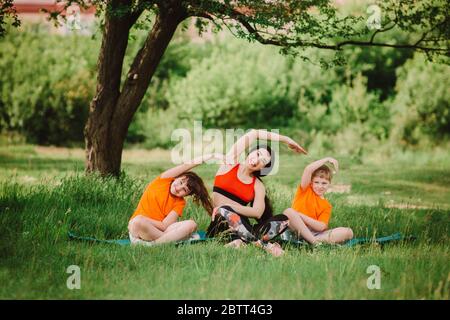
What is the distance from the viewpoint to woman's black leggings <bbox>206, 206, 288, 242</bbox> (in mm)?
6281

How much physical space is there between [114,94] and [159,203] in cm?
269

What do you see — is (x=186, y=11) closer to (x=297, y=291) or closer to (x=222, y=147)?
(x=297, y=291)

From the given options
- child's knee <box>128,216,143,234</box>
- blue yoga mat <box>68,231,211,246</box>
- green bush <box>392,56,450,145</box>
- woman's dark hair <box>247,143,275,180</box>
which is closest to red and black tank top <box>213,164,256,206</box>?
woman's dark hair <box>247,143,275,180</box>

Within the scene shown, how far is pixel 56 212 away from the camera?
700cm

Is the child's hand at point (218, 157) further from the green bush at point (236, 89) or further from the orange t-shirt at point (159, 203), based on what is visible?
the green bush at point (236, 89)

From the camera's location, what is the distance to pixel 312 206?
6660 millimetres

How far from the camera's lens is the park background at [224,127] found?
19.1 ft

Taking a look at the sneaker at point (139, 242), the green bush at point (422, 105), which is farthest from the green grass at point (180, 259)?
the green bush at point (422, 105)

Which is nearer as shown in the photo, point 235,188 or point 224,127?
point 235,188

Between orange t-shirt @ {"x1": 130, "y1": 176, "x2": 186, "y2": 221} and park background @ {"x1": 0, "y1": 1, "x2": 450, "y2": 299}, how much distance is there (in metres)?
0.57

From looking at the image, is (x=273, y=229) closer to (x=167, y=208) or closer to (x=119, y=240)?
(x=167, y=208)

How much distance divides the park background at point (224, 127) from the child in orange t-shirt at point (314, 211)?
0.33m

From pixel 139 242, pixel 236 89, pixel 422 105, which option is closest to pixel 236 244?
pixel 139 242

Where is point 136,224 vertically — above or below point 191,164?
below
